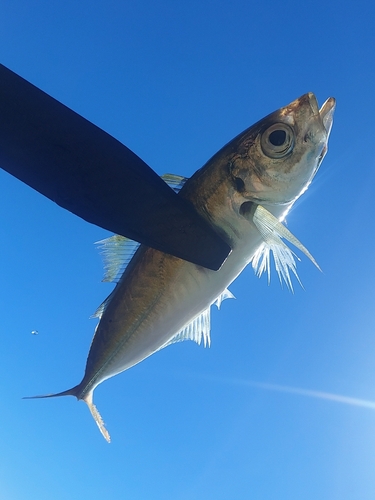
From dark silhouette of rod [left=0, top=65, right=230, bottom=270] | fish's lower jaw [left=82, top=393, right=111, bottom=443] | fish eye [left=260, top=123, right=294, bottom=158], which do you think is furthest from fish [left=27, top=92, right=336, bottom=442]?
dark silhouette of rod [left=0, top=65, right=230, bottom=270]

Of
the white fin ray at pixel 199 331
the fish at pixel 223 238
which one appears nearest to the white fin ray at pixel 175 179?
the fish at pixel 223 238

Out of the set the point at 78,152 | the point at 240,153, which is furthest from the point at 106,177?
the point at 240,153

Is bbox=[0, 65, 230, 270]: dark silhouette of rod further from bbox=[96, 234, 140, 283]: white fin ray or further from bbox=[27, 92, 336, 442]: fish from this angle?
bbox=[96, 234, 140, 283]: white fin ray

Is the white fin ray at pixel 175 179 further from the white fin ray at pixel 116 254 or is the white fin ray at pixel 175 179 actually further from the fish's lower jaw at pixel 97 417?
the fish's lower jaw at pixel 97 417

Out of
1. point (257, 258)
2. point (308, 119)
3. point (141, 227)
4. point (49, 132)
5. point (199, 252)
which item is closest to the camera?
point (49, 132)

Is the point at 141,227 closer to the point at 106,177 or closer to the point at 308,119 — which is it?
the point at 106,177

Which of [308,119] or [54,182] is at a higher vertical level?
[308,119]

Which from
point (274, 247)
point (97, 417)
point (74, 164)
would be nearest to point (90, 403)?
point (97, 417)

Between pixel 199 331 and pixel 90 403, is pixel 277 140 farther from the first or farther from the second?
pixel 90 403
